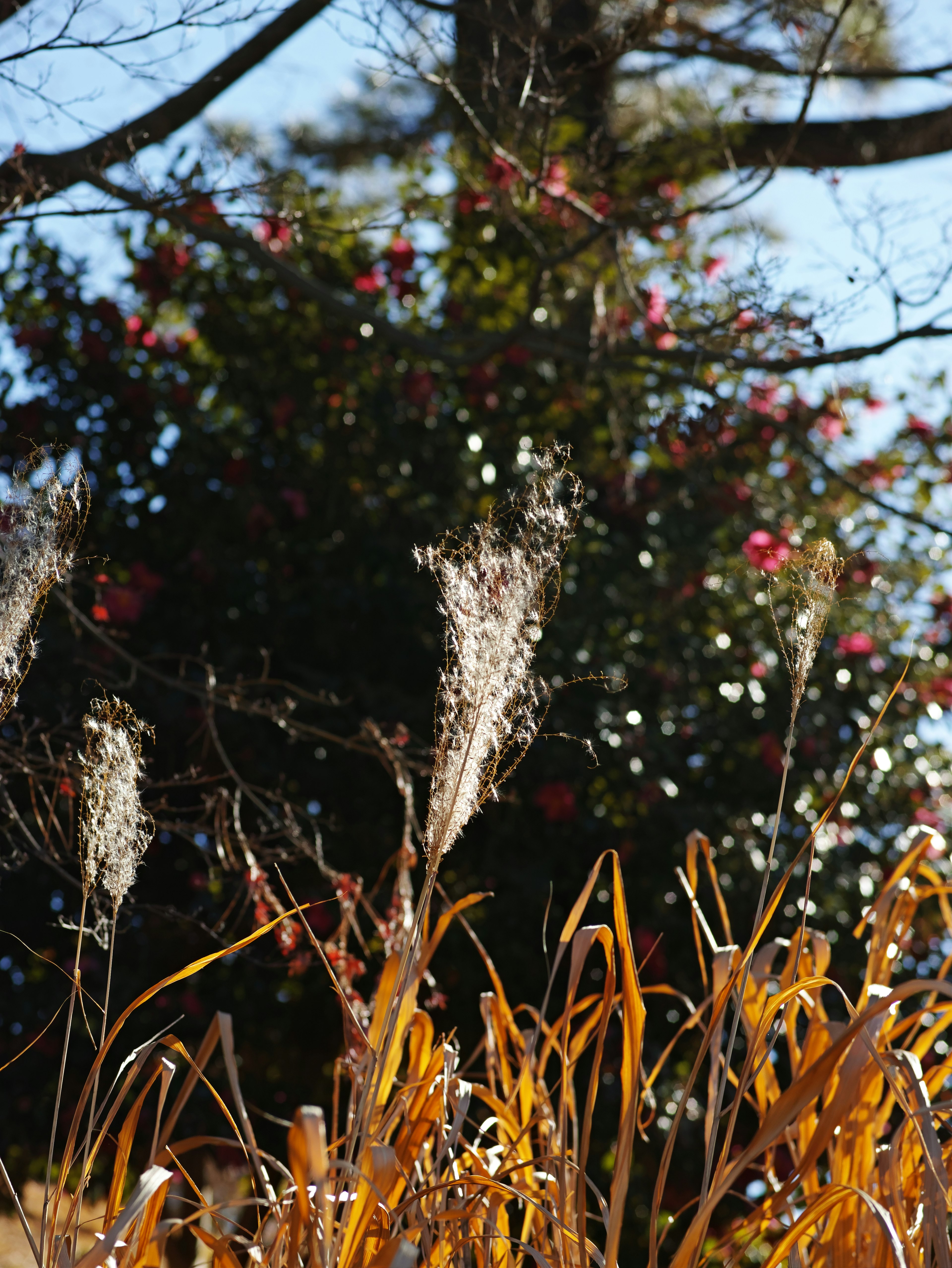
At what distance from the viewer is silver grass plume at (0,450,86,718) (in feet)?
3.00

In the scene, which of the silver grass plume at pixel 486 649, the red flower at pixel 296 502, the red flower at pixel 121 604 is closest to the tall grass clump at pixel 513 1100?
the silver grass plume at pixel 486 649

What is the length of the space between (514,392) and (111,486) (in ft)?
4.02

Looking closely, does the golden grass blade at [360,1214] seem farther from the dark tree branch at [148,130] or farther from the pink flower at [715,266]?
the pink flower at [715,266]

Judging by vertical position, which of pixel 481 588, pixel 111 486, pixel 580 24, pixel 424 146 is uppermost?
pixel 580 24

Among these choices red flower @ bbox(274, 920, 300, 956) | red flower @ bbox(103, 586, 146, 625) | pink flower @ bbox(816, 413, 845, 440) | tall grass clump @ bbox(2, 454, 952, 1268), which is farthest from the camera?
pink flower @ bbox(816, 413, 845, 440)

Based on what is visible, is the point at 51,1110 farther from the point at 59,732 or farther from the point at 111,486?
the point at 111,486

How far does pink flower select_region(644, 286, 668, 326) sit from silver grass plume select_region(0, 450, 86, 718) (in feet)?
6.12

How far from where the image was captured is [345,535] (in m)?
2.83

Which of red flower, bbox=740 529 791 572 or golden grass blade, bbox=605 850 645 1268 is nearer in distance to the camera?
golden grass blade, bbox=605 850 645 1268

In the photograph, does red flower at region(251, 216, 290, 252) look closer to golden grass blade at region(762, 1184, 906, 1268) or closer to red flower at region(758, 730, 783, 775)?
red flower at region(758, 730, 783, 775)

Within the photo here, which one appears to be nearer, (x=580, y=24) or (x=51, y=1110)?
(x=51, y=1110)

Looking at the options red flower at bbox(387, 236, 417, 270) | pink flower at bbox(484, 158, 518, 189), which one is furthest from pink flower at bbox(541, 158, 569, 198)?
red flower at bbox(387, 236, 417, 270)

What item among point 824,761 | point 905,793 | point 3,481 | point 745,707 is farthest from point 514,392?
point 3,481

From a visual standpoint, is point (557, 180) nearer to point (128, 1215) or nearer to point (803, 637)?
point (803, 637)
